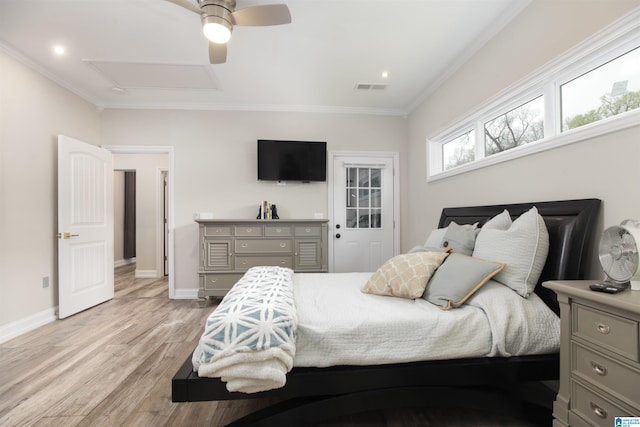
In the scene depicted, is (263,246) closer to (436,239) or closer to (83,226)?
(436,239)

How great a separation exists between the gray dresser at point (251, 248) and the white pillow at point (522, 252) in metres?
2.13

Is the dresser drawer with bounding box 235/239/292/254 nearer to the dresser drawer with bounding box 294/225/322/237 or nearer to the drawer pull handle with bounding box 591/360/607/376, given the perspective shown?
the dresser drawer with bounding box 294/225/322/237

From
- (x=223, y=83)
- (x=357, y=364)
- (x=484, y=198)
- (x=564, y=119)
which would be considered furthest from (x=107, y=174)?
(x=564, y=119)

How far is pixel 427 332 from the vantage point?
135 centimetres

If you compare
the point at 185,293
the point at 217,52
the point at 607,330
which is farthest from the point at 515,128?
the point at 185,293

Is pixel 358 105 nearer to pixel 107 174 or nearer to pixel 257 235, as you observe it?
pixel 257 235

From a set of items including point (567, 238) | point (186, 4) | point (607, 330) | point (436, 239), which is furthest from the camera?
point (436, 239)

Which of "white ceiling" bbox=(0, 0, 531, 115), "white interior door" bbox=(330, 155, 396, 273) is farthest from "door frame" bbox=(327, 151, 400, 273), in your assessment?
"white ceiling" bbox=(0, 0, 531, 115)

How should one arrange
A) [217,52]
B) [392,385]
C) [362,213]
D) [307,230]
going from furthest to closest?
1. [362,213]
2. [307,230]
3. [217,52]
4. [392,385]

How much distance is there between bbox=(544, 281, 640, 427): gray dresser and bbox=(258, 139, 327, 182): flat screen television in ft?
9.85

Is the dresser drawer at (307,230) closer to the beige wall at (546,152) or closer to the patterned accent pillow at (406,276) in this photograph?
the beige wall at (546,152)

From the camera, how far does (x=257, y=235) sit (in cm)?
342

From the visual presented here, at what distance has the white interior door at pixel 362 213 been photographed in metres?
3.98

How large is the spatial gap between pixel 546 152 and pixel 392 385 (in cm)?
178
